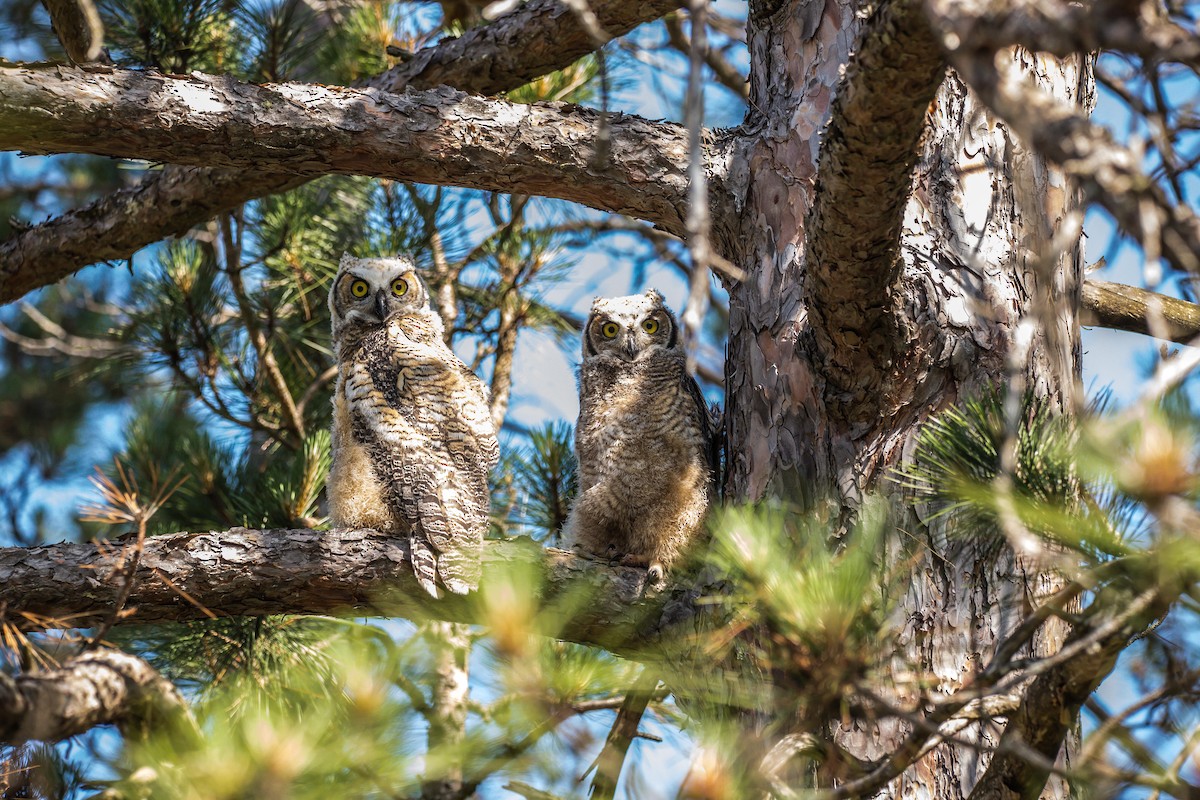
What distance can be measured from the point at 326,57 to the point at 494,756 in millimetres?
3791

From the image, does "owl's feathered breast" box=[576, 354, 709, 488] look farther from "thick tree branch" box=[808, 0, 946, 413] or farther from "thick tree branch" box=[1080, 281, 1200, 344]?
"thick tree branch" box=[1080, 281, 1200, 344]

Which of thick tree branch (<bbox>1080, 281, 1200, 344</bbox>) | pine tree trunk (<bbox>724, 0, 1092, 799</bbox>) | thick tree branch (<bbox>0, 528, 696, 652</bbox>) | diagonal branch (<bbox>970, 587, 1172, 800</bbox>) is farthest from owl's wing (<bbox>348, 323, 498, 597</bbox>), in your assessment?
thick tree branch (<bbox>1080, 281, 1200, 344</bbox>)

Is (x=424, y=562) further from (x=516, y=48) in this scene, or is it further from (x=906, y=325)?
(x=516, y=48)

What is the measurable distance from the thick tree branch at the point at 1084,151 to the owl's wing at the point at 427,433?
2030 millimetres

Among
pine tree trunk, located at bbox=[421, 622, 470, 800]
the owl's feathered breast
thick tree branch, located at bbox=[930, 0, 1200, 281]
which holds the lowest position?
pine tree trunk, located at bbox=[421, 622, 470, 800]

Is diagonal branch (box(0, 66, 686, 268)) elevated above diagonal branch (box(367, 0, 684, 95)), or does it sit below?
below

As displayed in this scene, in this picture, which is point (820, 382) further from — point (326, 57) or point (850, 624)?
point (326, 57)

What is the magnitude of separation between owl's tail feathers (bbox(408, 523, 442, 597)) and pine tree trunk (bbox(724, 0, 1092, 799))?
78cm

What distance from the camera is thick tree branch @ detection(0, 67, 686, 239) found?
2.59 meters

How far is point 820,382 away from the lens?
8.30ft

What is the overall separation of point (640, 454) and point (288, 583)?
120cm

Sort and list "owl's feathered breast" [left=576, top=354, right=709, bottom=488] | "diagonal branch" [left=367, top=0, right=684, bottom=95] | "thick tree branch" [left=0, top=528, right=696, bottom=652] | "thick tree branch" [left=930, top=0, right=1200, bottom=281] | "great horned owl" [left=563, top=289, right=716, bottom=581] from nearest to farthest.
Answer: "thick tree branch" [left=930, top=0, right=1200, bottom=281]
"thick tree branch" [left=0, top=528, right=696, bottom=652]
"diagonal branch" [left=367, top=0, right=684, bottom=95]
"great horned owl" [left=563, top=289, right=716, bottom=581]
"owl's feathered breast" [left=576, top=354, right=709, bottom=488]

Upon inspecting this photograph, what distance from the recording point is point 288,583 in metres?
2.63

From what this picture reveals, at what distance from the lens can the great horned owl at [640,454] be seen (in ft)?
10.8
